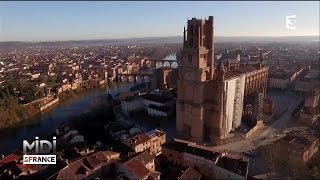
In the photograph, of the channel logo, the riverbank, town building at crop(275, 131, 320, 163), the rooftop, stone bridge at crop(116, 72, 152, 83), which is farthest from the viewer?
stone bridge at crop(116, 72, 152, 83)

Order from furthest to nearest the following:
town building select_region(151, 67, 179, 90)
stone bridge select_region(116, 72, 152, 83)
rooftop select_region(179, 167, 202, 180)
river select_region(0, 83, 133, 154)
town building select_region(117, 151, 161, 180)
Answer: stone bridge select_region(116, 72, 152, 83)
town building select_region(151, 67, 179, 90)
river select_region(0, 83, 133, 154)
rooftop select_region(179, 167, 202, 180)
town building select_region(117, 151, 161, 180)

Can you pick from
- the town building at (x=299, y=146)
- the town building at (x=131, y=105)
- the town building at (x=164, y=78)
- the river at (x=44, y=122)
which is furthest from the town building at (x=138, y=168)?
the town building at (x=164, y=78)

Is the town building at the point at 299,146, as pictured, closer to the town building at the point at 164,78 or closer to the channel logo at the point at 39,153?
the channel logo at the point at 39,153

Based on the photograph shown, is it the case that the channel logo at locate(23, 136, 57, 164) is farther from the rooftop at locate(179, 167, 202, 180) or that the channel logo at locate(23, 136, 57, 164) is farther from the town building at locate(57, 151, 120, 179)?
the rooftop at locate(179, 167, 202, 180)

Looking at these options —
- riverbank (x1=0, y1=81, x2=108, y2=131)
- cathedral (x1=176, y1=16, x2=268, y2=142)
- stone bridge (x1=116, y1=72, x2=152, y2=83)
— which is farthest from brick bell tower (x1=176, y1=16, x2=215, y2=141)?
stone bridge (x1=116, y1=72, x2=152, y2=83)

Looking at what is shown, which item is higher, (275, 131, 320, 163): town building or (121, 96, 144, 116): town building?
(121, 96, 144, 116): town building

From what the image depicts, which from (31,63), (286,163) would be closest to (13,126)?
(286,163)

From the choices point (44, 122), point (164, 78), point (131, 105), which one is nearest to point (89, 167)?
point (131, 105)
